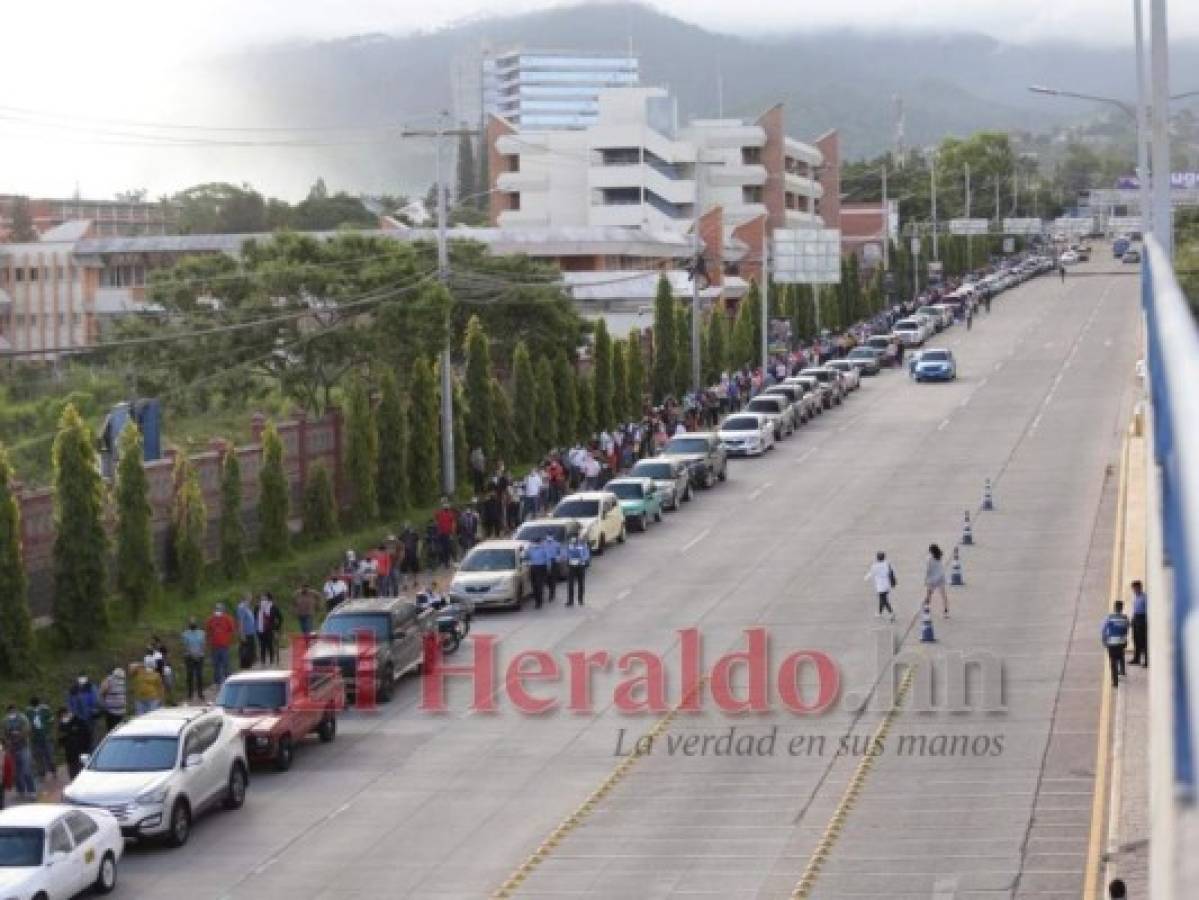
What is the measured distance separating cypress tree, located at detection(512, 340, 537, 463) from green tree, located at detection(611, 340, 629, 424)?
24.6ft

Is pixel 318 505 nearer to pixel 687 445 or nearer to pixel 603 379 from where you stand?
pixel 687 445

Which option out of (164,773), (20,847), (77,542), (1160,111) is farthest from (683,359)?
(20,847)

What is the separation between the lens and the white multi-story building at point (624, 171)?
126250 millimetres

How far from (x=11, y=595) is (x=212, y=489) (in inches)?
410

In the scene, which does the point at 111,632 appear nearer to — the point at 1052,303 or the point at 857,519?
the point at 857,519

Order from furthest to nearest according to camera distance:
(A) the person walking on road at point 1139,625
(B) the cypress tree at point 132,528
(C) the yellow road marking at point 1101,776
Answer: (B) the cypress tree at point 132,528, (A) the person walking on road at point 1139,625, (C) the yellow road marking at point 1101,776

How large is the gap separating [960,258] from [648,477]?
416ft

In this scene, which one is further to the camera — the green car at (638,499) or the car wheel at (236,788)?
the green car at (638,499)

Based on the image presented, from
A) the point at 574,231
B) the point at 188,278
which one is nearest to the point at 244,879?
the point at 188,278

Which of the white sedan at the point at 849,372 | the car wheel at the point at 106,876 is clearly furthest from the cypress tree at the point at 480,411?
the car wheel at the point at 106,876

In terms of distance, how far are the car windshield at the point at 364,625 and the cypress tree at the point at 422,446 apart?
61.0 ft

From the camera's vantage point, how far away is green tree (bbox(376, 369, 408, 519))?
51.4 metres

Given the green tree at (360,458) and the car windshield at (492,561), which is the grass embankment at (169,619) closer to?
the green tree at (360,458)

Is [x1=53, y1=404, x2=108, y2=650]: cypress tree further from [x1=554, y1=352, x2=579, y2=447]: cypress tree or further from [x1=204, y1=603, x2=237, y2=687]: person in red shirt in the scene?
[x1=554, y1=352, x2=579, y2=447]: cypress tree
